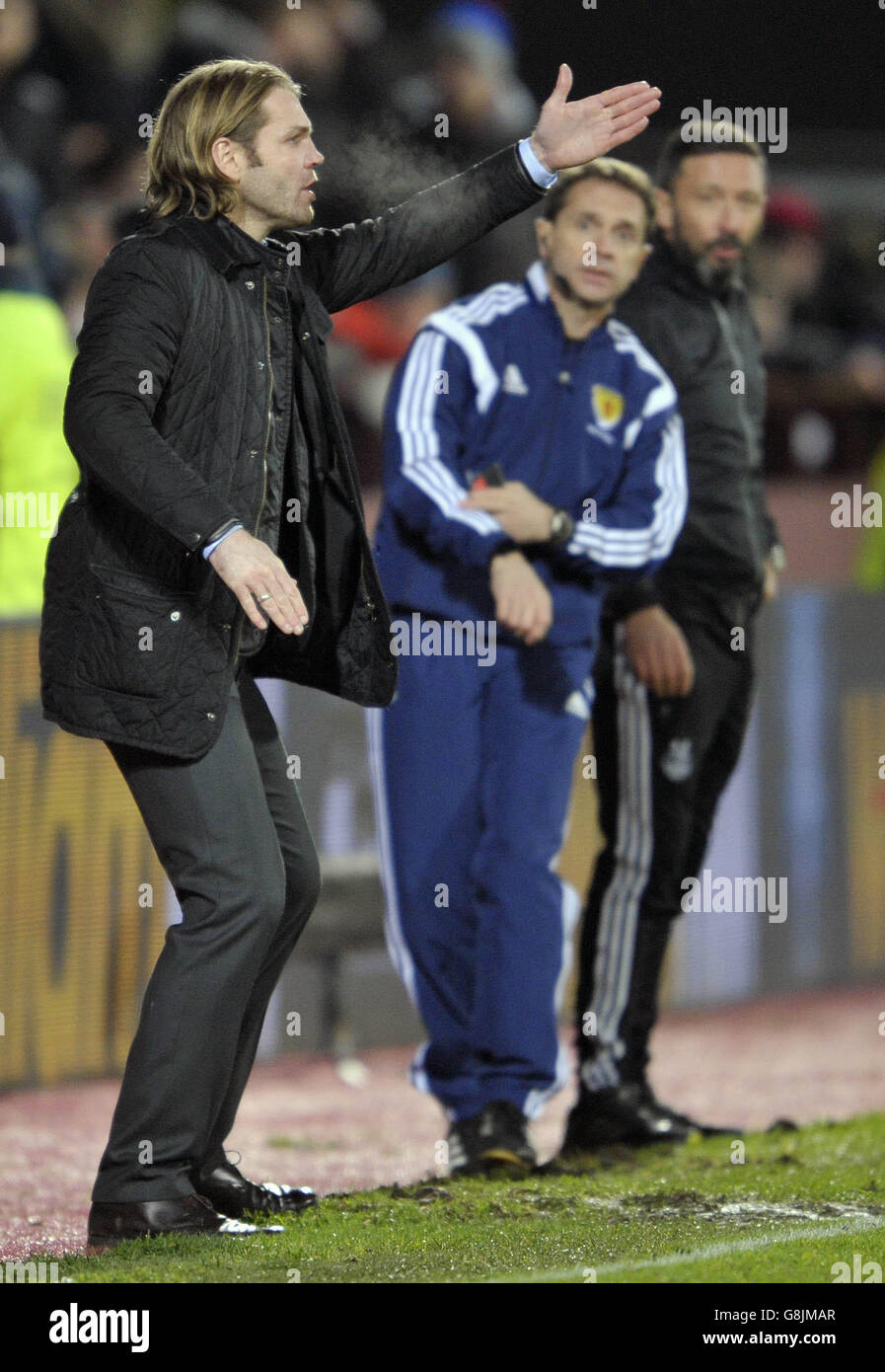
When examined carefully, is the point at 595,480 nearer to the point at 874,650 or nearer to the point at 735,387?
the point at 735,387

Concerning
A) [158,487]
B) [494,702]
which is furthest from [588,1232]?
[158,487]

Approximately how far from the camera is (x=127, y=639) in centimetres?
352

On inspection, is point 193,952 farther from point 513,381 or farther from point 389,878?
point 513,381

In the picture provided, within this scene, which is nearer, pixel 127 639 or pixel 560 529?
pixel 127 639

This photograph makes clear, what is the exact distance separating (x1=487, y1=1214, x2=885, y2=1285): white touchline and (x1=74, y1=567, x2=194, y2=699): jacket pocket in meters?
1.15

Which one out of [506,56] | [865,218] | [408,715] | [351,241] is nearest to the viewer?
[351,241]

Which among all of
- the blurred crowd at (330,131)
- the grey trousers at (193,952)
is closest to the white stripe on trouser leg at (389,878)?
the grey trousers at (193,952)

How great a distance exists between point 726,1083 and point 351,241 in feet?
11.2

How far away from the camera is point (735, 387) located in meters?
5.09

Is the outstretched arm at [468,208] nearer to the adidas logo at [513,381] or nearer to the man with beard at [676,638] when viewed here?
the adidas logo at [513,381]

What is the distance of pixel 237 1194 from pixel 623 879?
154cm

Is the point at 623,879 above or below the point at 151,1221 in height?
above

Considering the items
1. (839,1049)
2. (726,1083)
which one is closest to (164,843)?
(726,1083)

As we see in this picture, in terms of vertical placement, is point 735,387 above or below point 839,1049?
above
